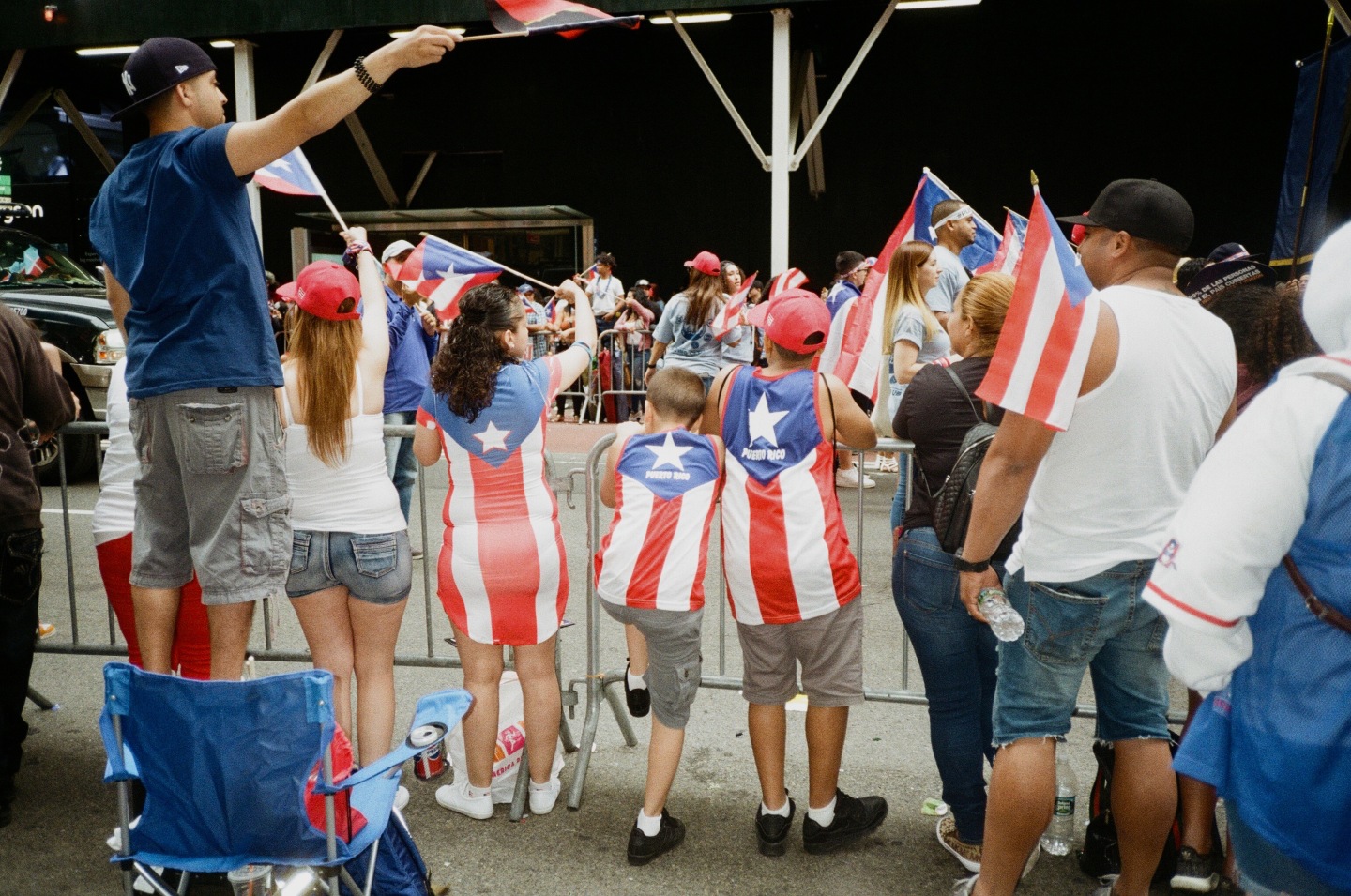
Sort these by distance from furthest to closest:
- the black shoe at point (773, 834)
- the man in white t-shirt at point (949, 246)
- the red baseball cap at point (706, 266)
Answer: the red baseball cap at point (706, 266)
the man in white t-shirt at point (949, 246)
the black shoe at point (773, 834)

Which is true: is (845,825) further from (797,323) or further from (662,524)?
(797,323)

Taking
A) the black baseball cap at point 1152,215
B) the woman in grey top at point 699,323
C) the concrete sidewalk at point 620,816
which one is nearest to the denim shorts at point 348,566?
the concrete sidewalk at point 620,816

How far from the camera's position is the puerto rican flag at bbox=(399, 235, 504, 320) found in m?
4.79

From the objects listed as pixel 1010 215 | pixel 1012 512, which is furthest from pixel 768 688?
pixel 1010 215

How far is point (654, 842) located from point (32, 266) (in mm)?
10100

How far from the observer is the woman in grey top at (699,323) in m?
8.58

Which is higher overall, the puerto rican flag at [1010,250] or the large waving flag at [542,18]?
the large waving flag at [542,18]

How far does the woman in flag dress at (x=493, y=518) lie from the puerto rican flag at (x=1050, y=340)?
1730mm

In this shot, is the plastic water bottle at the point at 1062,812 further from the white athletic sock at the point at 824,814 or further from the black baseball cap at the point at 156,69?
the black baseball cap at the point at 156,69

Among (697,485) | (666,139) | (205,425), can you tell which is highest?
(666,139)

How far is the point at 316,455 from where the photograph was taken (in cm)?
345

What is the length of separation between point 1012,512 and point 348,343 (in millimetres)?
2214

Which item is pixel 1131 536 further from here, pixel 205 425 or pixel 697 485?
pixel 205 425

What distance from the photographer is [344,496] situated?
3.50 metres
